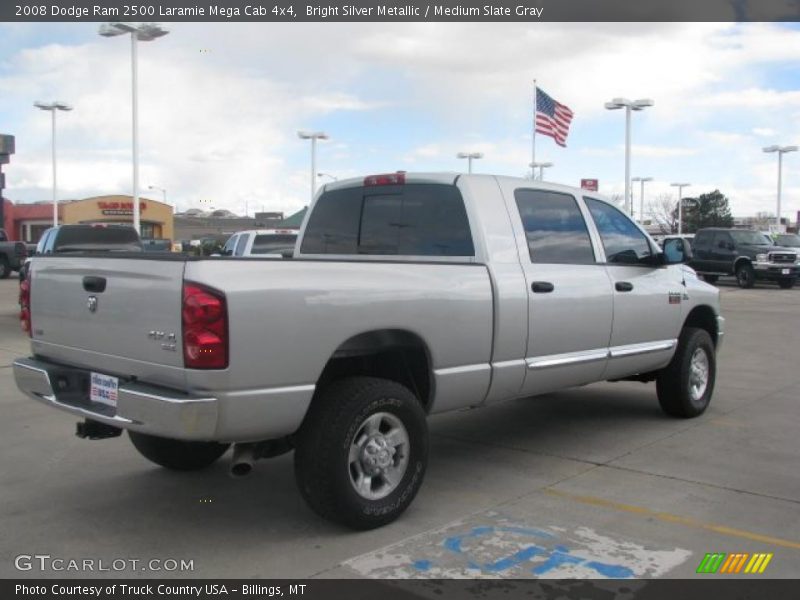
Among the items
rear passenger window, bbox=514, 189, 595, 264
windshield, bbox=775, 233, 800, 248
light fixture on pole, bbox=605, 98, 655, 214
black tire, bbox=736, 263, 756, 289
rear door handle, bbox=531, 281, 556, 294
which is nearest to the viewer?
rear door handle, bbox=531, 281, 556, 294

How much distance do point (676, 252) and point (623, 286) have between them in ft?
2.83

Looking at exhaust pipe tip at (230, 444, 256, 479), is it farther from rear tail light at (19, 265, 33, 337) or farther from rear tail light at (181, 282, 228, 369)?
rear tail light at (19, 265, 33, 337)

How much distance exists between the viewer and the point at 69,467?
565 centimetres

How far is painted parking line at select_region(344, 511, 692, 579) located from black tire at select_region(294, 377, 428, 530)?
0.83 feet

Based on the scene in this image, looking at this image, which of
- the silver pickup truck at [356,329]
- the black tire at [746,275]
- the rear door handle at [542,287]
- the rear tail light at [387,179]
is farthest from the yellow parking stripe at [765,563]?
the black tire at [746,275]

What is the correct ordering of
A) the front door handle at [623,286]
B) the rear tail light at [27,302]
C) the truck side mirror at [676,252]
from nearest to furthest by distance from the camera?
the rear tail light at [27,302] → the front door handle at [623,286] → the truck side mirror at [676,252]

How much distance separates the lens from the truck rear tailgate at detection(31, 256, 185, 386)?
375 centimetres

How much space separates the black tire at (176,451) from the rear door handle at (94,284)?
143cm

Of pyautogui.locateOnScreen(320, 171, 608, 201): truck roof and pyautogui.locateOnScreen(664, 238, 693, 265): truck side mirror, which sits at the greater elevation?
pyautogui.locateOnScreen(320, 171, 608, 201): truck roof

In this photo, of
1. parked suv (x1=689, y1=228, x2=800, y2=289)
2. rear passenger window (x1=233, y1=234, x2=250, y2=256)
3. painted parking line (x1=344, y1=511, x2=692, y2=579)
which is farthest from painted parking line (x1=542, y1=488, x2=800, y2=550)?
parked suv (x1=689, y1=228, x2=800, y2=289)

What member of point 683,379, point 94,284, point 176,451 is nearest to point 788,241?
point 683,379

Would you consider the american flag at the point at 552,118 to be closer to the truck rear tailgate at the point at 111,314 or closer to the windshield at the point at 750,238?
the windshield at the point at 750,238

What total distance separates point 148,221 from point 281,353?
212 ft

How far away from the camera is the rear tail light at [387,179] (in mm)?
5547
